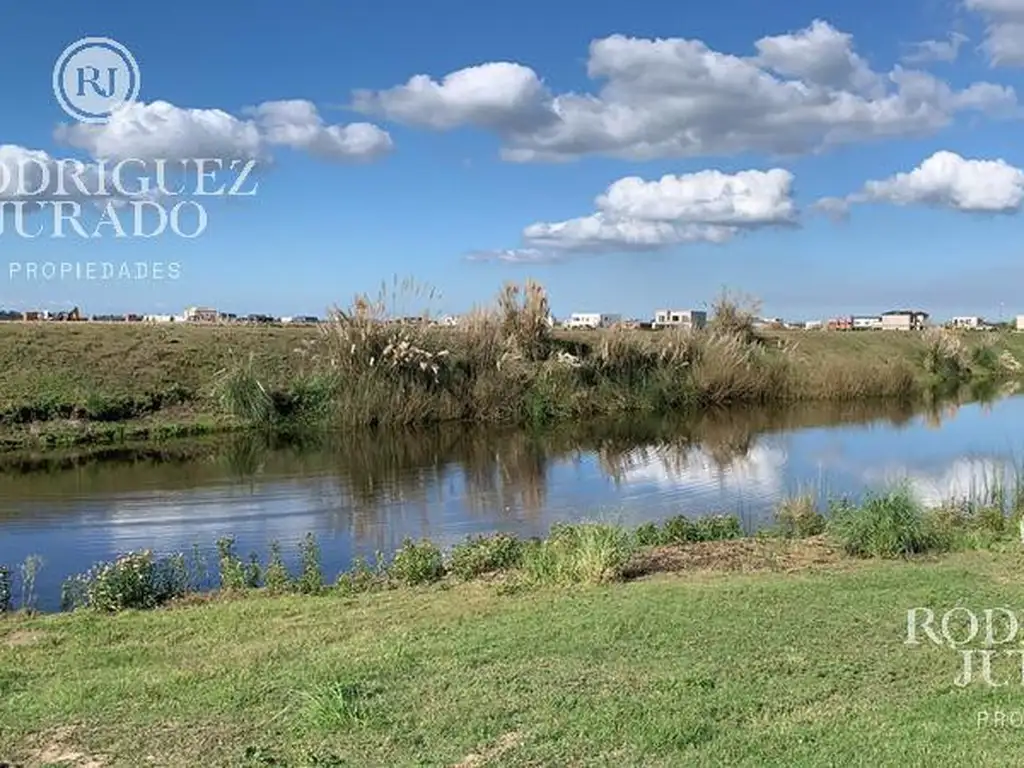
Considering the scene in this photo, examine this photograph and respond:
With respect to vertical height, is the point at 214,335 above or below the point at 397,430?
above

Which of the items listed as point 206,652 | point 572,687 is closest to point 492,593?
point 206,652

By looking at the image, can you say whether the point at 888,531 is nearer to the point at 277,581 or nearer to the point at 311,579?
the point at 311,579

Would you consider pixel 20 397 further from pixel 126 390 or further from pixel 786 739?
pixel 786 739

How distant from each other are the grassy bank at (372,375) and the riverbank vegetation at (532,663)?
16.5m

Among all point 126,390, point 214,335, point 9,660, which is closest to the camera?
point 9,660

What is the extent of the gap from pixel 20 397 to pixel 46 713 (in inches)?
832

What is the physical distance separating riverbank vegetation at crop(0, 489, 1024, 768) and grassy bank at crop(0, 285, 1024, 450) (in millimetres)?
16530

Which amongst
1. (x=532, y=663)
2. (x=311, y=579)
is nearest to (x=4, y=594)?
(x=311, y=579)

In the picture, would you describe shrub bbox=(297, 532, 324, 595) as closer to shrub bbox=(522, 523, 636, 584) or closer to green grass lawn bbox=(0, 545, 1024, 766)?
green grass lawn bbox=(0, 545, 1024, 766)

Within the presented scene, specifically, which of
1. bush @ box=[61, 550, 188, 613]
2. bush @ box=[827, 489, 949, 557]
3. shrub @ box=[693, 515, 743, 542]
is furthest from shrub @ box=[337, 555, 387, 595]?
bush @ box=[827, 489, 949, 557]

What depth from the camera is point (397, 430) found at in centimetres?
2683

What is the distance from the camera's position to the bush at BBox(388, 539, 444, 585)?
985 centimetres

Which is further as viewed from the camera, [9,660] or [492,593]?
[492,593]

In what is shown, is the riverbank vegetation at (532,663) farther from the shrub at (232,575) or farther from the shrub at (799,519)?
the shrub at (799,519)
